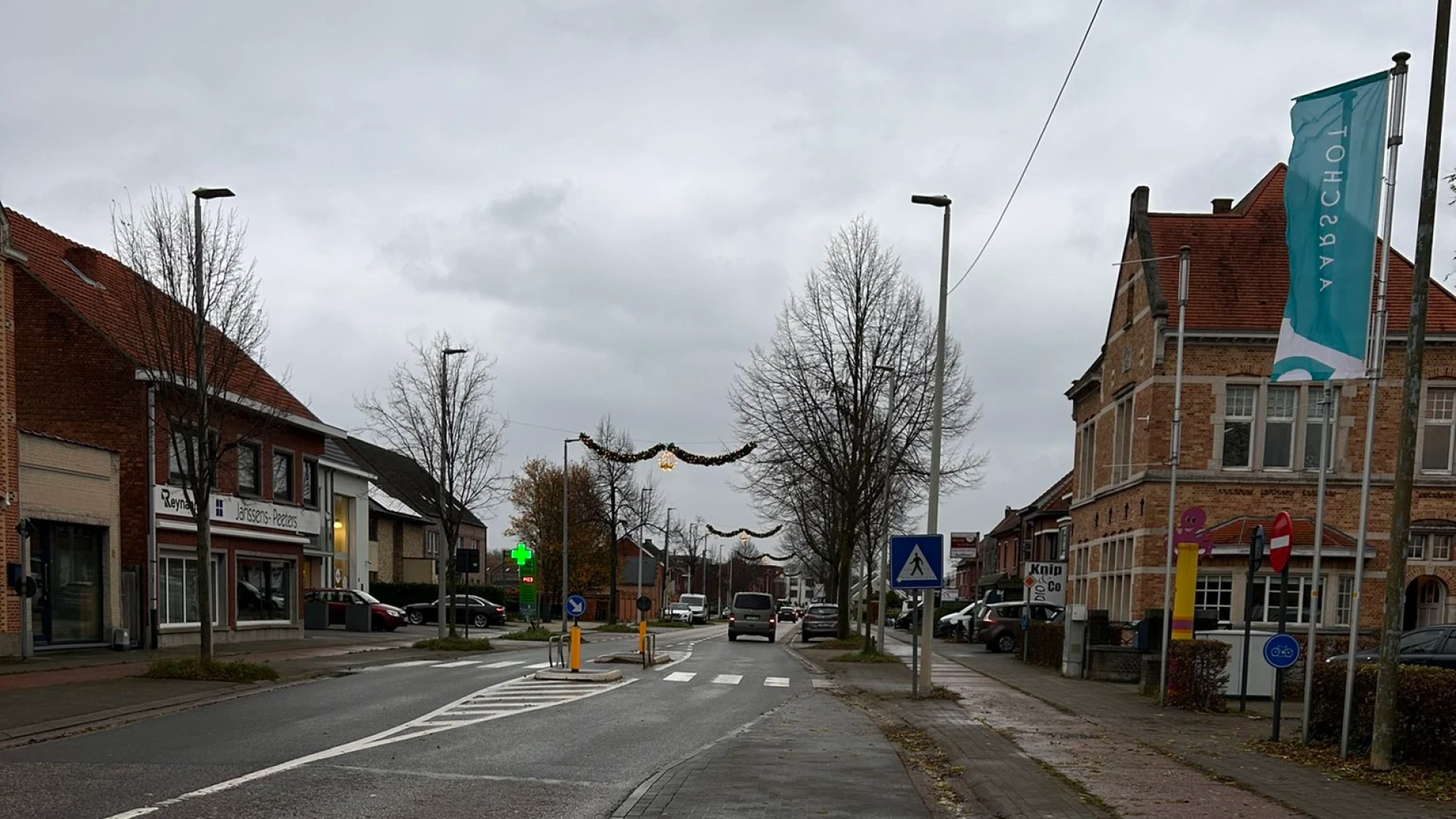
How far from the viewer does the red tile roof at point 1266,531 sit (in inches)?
1217

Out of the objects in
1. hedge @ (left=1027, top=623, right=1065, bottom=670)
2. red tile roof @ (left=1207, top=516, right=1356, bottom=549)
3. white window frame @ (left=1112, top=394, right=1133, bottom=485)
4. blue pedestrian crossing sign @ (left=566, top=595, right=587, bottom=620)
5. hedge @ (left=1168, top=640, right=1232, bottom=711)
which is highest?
white window frame @ (left=1112, top=394, right=1133, bottom=485)

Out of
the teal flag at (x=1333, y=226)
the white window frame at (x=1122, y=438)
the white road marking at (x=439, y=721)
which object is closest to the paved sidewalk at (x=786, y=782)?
the white road marking at (x=439, y=721)

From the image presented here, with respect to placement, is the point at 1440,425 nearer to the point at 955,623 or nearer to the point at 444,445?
the point at 955,623

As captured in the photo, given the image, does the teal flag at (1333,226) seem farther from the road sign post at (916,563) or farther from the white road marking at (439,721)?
the white road marking at (439,721)

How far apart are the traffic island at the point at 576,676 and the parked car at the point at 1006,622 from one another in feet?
64.7

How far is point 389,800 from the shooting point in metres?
9.22

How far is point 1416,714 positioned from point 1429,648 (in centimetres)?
1116

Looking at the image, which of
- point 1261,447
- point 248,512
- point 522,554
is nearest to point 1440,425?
point 1261,447

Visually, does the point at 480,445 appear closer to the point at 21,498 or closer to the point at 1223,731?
the point at 21,498

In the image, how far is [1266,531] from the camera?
30.9 metres

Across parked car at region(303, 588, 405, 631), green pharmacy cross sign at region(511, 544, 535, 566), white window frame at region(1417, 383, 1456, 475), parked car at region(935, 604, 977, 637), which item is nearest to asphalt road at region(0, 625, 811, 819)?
green pharmacy cross sign at region(511, 544, 535, 566)

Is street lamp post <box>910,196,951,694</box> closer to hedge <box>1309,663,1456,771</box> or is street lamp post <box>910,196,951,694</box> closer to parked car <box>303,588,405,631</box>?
hedge <box>1309,663,1456,771</box>

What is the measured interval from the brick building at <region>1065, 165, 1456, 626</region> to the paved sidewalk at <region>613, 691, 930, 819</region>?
2017 cm

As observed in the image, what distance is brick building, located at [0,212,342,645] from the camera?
84.3ft
